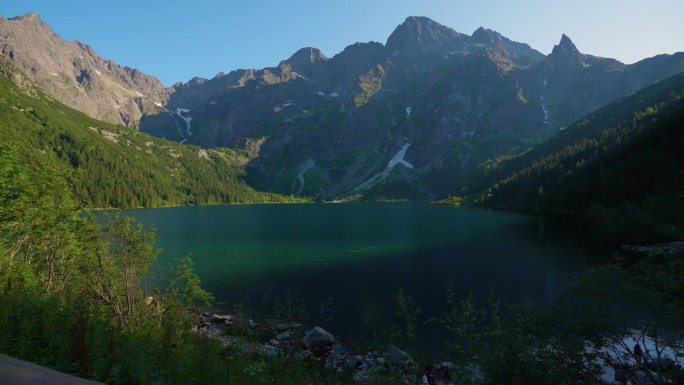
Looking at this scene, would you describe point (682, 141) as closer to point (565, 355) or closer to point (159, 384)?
point (565, 355)

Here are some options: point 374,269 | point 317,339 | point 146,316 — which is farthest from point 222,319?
point 374,269

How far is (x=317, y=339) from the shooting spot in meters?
32.5

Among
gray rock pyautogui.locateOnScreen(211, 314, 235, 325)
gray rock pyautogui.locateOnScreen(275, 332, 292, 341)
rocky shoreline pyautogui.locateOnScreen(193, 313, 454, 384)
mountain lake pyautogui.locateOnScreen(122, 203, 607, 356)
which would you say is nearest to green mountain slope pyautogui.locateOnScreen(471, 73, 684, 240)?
mountain lake pyautogui.locateOnScreen(122, 203, 607, 356)

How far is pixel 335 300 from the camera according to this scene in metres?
45.3

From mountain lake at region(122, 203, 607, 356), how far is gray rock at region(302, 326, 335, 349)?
228cm

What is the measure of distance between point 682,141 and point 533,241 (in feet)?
227

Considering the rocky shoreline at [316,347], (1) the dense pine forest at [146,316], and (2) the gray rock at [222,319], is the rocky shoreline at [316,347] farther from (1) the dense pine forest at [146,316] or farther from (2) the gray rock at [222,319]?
(1) the dense pine forest at [146,316]

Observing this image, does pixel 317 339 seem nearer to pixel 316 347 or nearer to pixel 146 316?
pixel 316 347

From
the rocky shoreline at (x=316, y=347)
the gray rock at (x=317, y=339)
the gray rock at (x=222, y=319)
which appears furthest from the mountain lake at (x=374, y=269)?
the rocky shoreline at (x=316, y=347)

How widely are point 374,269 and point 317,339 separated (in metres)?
30.3

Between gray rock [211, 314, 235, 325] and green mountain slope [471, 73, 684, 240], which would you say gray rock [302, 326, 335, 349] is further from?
green mountain slope [471, 73, 684, 240]

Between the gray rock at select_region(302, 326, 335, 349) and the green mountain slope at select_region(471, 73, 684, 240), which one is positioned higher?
the green mountain slope at select_region(471, 73, 684, 240)

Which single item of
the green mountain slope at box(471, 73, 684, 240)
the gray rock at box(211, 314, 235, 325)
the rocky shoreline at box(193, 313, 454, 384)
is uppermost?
the green mountain slope at box(471, 73, 684, 240)

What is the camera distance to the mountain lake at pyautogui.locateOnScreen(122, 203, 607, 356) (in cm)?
4081
